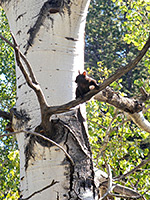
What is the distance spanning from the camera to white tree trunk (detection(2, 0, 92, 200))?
142 cm

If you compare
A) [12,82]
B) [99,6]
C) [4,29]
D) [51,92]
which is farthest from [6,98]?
[99,6]

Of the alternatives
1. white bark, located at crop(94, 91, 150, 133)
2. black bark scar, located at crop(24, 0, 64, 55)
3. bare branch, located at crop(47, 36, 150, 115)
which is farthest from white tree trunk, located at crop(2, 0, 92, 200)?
white bark, located at crop(94, 91, 150, 133)

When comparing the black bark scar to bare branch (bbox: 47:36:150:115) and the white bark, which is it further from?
the white bark

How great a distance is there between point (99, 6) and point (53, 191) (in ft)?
61.7

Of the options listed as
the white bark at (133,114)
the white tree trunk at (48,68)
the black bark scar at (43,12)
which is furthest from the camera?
the white bark at (133,114)

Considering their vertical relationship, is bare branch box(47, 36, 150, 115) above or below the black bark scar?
below

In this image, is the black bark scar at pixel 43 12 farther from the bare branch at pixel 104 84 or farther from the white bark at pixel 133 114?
the white bark at pixel 133 114

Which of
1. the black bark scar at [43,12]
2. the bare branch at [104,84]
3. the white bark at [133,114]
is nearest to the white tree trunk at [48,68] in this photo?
the black bark scar at [43,12]

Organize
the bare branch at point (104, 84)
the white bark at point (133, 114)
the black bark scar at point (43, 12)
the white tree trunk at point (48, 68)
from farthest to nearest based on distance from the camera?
the white bark at point (133, 114) < the black bark scar at point (43, 12) < the white tree trunk at point (48, 68) < the bare branch at point (104, 84)

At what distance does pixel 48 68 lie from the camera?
1.57 metres

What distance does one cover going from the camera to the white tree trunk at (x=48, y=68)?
1.42 m

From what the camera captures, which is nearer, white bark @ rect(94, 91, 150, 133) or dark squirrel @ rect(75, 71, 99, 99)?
dark squirrel @ rect(75, 71, 99, 99)

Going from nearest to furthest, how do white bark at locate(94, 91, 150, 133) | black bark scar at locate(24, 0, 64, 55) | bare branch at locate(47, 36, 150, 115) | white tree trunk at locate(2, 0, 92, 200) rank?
bare branch at locate(47, 36, 150, 115), white tree trunk at locate(2, 0, 92, 200), black bark scar at locate(24, 0, 64, 55), white bark at locate(94, 91, 150, 133)

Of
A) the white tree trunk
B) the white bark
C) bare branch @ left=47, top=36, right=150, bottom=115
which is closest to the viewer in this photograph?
bare branch @ left=47, top=36, right=150, bottom=115
